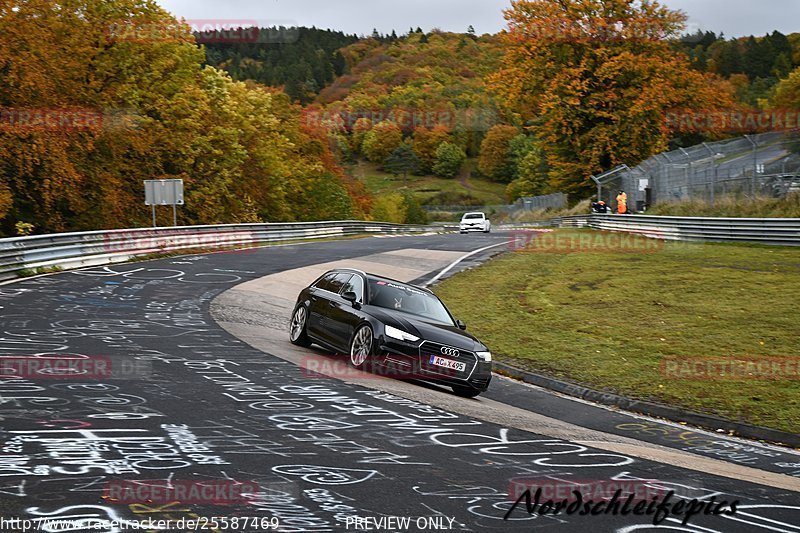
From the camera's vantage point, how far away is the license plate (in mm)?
12883

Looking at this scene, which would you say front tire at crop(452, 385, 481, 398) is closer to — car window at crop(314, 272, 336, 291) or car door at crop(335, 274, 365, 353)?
car door at crop(335, 274, 365, 353)

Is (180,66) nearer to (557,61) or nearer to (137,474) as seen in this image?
(557,61)

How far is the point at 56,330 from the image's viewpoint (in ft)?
49.9

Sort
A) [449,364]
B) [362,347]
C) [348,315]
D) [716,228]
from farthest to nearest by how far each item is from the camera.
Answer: [716,228], [348,315], [362,347], [449,364]

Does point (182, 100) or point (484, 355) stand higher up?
point (182, 100)

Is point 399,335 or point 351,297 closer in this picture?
point 399,335

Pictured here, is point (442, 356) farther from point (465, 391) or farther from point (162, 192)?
point (162, 192)

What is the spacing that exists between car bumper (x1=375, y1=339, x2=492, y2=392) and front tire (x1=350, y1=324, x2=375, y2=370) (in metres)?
0.23

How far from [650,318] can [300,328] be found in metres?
7.82

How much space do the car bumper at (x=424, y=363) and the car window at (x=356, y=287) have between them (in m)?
1.41

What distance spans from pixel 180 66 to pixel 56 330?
4471cm

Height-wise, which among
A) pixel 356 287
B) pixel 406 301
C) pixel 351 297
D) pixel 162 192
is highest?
pixel 162 192

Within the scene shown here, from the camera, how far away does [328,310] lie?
14.7 m

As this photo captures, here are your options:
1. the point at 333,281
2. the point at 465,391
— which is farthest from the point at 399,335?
the point at 333,281
